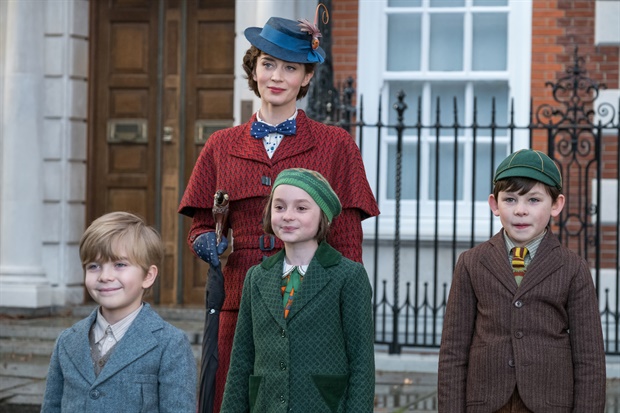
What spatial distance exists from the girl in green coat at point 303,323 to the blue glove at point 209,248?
237 millimetres

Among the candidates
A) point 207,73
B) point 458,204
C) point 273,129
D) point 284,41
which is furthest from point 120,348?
point 207,73

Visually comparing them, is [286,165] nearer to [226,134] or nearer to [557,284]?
[226,134]

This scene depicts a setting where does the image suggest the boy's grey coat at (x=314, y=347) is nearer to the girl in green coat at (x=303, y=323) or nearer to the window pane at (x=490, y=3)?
the girl in green coat at (x=303, y=323)

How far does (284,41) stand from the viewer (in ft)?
12.6

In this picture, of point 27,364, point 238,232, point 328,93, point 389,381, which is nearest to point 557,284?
point 238,232

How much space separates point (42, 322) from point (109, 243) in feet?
20.6

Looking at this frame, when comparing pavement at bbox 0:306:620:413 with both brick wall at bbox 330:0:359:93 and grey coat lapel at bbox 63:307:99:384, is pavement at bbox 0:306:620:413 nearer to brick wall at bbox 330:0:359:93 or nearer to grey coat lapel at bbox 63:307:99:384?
brick wall at bbox 330:0:359:93

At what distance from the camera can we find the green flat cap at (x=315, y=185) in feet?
11.4

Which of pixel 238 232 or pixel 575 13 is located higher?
pixel 575 13

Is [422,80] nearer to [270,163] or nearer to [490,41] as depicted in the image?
[490,41]

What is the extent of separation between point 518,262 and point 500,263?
0.20ft

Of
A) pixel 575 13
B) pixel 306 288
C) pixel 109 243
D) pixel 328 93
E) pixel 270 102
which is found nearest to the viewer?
pixel 109 243

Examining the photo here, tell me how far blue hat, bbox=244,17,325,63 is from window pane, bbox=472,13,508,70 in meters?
5.64

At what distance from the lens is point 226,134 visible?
4.00 m
